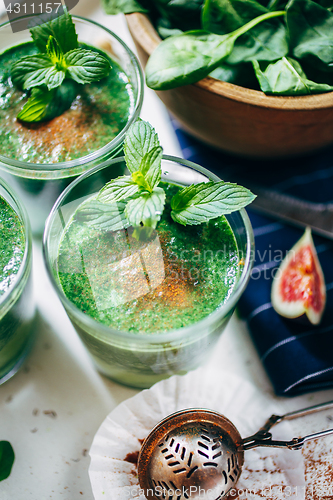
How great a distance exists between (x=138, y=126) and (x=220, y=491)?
36.9 inches

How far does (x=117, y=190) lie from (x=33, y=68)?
21.5 inches

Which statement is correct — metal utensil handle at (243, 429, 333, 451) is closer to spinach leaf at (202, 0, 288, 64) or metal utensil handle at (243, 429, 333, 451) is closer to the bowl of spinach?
the bowl of spinach

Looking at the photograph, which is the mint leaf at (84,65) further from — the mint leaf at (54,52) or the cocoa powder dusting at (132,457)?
the cocoa powder dusting at (132,457)

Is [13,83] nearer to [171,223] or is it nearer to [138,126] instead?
[138,126]

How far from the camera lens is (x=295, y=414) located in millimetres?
1324

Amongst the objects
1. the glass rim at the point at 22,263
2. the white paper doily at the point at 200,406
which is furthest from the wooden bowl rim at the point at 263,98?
the white paper doily at the point at 200,406

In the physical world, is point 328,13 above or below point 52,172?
above

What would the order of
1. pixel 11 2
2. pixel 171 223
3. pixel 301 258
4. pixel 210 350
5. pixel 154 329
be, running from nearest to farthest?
pixel 154 329, pixel 171 223, pixel 210 350, pixel 301 258, pixel 11 2

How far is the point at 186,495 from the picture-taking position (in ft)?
3.90

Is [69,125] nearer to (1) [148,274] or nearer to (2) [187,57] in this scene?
(2) [187,57]

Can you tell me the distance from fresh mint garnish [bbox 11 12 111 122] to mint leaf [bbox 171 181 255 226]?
51 cm

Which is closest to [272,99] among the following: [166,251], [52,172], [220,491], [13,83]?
[166,251]

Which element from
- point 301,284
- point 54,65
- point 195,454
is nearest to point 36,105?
point 54,65

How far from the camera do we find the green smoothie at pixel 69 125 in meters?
1.41
